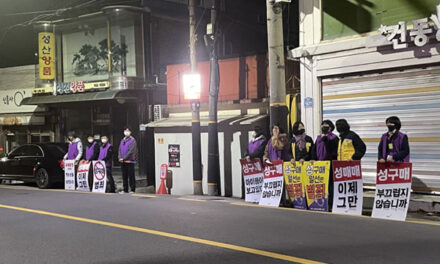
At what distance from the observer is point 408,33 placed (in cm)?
1022

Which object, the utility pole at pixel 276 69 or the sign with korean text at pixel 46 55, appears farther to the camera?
the sign with korean text at pixel 46 55

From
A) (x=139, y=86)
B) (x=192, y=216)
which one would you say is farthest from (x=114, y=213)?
(x=139, y=86)

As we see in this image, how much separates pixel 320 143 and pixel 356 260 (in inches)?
170

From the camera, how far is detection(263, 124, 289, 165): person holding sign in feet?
32.7

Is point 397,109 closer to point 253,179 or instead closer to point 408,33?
point 408,33

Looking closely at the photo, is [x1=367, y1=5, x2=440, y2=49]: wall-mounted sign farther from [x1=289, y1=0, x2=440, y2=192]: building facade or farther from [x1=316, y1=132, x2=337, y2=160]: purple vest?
[x1=316, y1=132, x2=337, y2=160]: purple vest

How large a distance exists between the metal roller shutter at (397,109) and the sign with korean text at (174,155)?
4.61 m

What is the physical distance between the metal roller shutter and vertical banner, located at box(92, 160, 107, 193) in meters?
6.43

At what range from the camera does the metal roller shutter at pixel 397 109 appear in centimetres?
999

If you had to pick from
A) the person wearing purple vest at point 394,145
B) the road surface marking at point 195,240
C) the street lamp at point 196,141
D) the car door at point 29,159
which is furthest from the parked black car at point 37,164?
the person wearing purple vest at point 394,145

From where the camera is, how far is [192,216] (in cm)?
856

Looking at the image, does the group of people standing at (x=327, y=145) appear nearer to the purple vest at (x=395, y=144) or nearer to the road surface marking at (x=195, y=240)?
the purple vest at (x=395, y=144)

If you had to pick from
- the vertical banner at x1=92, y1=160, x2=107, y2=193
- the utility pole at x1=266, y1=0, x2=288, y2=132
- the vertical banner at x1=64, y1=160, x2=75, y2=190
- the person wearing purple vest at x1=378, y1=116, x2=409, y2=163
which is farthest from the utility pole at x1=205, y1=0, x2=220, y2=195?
the person wearing purple vest at x1=378, y1=116, x2=409, y2=163

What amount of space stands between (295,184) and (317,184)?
53 cm
